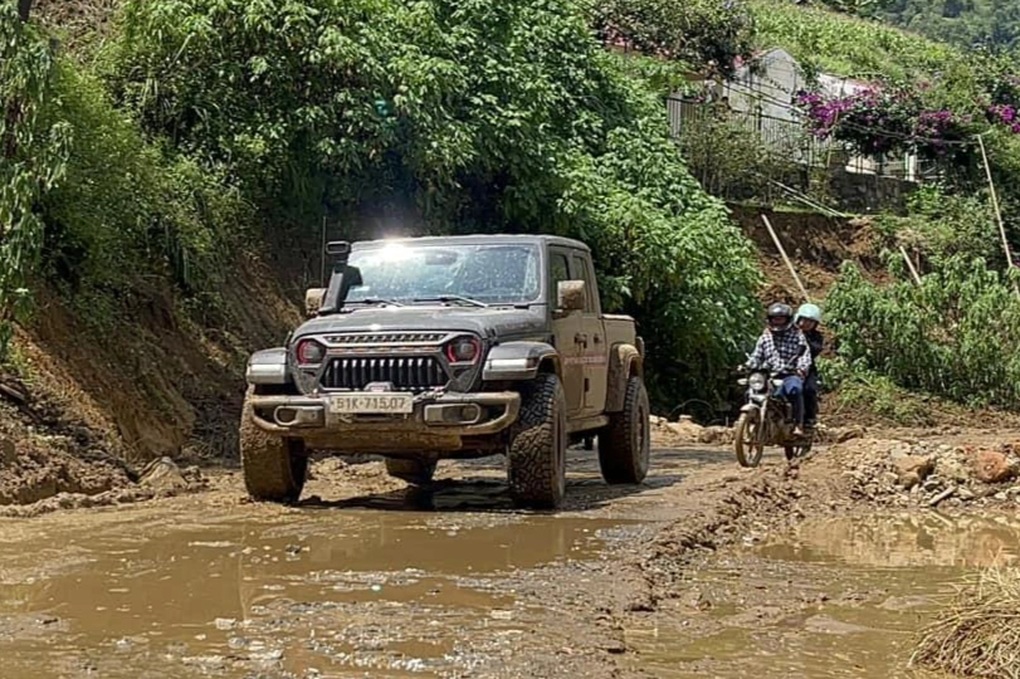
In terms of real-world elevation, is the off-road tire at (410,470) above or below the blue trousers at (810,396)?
below

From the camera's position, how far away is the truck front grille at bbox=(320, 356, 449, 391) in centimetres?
890

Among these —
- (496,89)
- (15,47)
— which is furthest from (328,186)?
(15,47)

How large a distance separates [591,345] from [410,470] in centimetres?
175

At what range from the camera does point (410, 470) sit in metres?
11.0

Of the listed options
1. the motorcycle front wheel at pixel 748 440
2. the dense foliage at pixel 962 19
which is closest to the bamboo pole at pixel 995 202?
the motorcycle front wheel at pixel 748 440

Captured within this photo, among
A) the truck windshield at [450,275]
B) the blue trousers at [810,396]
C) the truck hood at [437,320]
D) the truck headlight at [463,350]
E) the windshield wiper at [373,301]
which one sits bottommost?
the blue trousers at [810,396]

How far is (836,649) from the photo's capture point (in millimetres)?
5570

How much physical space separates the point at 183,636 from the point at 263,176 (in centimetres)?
1073

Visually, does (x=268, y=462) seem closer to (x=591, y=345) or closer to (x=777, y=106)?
(x=591, y=345)

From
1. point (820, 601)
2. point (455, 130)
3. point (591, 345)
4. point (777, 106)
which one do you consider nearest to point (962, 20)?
point (777, 106)

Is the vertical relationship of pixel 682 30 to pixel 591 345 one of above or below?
above

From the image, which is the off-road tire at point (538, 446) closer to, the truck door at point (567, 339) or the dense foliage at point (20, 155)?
the truck door at point (567, 339)

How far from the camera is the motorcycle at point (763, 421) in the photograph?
12.1 meters

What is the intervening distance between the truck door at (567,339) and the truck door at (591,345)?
10cm
